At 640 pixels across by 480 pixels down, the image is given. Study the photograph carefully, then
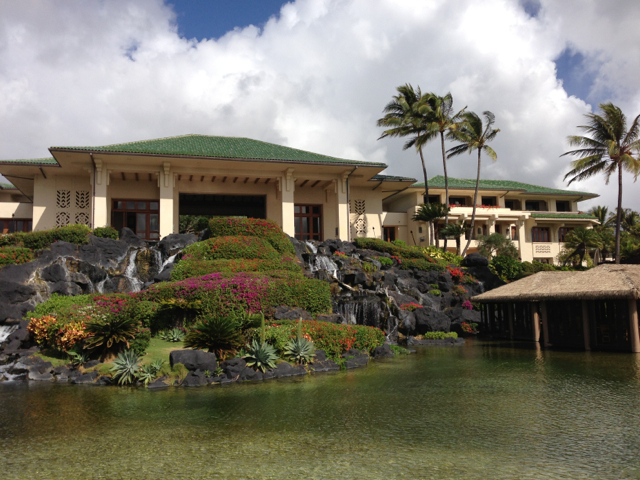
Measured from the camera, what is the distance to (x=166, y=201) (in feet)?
99.4

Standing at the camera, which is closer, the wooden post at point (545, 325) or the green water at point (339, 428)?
the green water at point (339, 428)

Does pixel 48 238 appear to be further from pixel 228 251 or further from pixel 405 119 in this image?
pixel 405 119

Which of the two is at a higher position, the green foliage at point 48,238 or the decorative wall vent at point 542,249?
the decorative wall vent at point 542,249

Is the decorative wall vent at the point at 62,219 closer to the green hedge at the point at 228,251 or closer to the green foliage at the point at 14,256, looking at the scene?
the green foliage at the point at 14,256

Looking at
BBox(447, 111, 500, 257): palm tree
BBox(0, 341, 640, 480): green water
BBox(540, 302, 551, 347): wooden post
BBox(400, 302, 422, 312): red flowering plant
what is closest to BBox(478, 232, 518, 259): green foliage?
BBox(447, 111, 500, 257): palm tree

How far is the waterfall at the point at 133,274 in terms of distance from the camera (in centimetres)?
2219

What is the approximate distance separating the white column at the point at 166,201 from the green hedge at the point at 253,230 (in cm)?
700

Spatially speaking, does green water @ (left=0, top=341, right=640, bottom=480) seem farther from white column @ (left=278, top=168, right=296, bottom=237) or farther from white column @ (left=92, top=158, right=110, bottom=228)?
white column @ (left=278, top=168, right=296, bottom=237)

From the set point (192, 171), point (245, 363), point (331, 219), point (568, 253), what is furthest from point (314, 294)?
point (568, 253)

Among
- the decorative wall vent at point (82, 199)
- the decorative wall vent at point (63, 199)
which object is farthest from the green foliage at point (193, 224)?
the decorative wall vent at point (63, 199)

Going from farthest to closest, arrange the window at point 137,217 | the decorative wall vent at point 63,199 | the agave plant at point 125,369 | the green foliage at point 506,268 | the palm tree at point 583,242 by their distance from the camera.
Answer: the palm tree at point 583,242 < the window at point 137,217 < the decorative wall vent at point 63,199 < the green foliage at point 506,268 < the agave plant at point 125,369

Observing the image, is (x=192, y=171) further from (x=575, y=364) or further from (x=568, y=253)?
(x=568, y=253)

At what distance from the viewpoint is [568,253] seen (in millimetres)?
34938

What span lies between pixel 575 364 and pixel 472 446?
882 cm
